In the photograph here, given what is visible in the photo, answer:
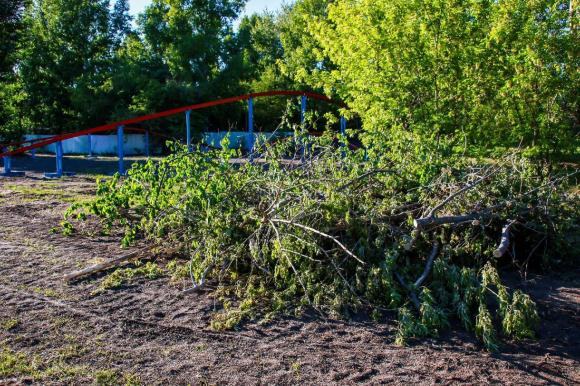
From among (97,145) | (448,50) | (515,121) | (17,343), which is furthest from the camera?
(97,145)

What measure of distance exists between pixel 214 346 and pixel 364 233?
5.47ft

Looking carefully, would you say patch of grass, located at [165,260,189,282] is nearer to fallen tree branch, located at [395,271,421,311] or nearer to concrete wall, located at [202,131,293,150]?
concrete wall, located at [202,131,293,150]

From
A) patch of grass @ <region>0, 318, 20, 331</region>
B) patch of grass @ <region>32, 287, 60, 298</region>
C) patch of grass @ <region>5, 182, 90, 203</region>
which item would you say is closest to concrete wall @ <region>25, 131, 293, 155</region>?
patch of grass @ <region>5, 182, 90, 203</region>

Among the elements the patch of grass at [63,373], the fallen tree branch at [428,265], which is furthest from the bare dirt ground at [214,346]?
the fallen tree branch at [428,265]

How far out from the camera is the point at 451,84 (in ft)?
27.5

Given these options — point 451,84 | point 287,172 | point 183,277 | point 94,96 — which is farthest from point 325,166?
point 94,96

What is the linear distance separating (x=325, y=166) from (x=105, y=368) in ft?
10.3

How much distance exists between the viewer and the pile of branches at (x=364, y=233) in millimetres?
4234

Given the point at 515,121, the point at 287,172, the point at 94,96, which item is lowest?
the point at 287,172

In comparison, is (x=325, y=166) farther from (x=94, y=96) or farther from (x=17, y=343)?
(x=94, y=96)

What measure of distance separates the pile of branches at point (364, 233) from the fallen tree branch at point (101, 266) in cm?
26

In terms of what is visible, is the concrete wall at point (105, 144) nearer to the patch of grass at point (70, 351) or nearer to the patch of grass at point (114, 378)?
the patch of grass at point (70, 351)

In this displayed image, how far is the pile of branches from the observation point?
4234mm

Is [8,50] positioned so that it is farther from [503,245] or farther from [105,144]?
[503,245]
